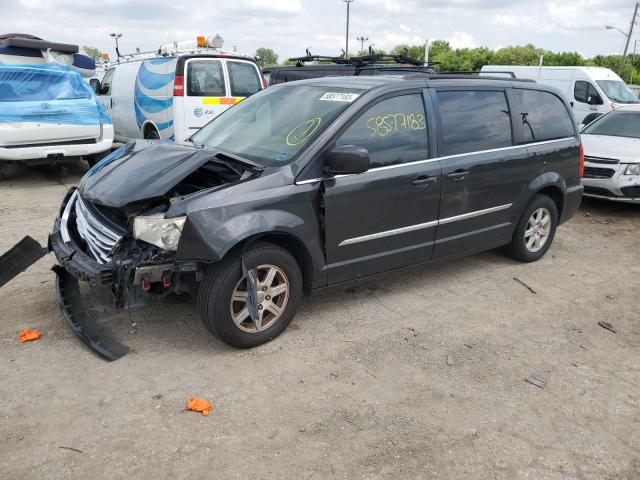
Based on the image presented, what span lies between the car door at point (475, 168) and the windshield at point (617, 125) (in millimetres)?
4385

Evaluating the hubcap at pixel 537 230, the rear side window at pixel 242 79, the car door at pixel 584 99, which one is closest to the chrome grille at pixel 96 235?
the hubcap at pixel 537 230

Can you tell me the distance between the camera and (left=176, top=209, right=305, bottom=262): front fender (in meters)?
3.30

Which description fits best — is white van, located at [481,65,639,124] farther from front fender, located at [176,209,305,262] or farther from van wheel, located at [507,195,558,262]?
front fender, located at [176,209,305,262]

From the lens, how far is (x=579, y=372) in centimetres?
362

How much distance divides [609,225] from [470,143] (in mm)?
3863

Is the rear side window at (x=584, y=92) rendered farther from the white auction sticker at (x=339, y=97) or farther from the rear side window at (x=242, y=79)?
the white auction sticker at (x=339, y=97)

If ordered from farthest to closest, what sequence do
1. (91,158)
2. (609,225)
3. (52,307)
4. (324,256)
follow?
(91,158) < (609,225) < (52,307) < (324,256)

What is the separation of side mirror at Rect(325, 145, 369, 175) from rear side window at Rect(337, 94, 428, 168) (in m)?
0.22

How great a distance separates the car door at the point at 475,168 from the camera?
4.50 m

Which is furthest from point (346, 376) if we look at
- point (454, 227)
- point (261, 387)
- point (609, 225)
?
point (609, 225)

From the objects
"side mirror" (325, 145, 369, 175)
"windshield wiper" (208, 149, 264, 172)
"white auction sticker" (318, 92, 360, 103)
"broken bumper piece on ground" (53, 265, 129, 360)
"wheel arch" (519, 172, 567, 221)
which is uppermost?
"white auction sticker" (318, 92, 360, 103)

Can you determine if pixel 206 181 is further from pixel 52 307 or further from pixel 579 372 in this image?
pixel 579 372

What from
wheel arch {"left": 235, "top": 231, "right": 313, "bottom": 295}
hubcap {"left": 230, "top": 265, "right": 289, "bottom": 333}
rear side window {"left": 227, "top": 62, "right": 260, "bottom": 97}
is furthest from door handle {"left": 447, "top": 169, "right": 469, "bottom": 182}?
rear side window {"left": 227, "top": 62, "right": 260, "bottom": 97}

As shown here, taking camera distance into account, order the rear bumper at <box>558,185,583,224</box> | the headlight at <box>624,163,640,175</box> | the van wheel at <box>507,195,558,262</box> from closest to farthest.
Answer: the van wheel at <box>507,195,558,262</box> < the rear bumper at <box>558,185,583,224</box> < the headlight at <box>624,163,640,175</box>
